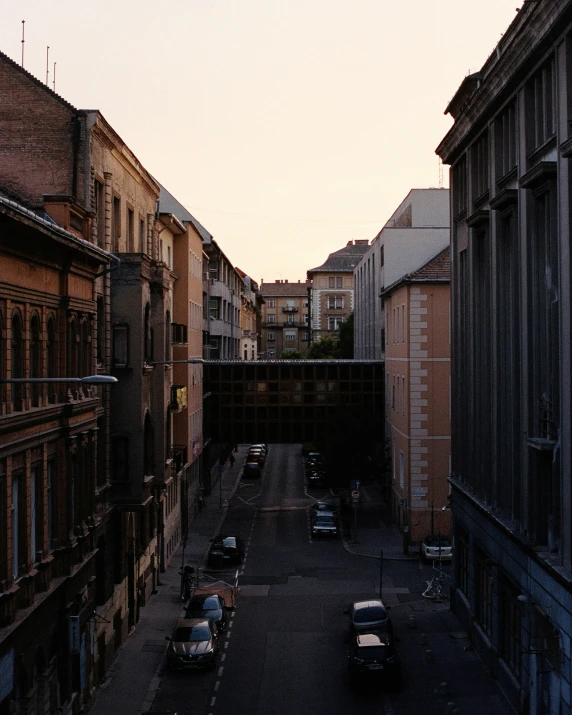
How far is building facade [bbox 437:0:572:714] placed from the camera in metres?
21.6

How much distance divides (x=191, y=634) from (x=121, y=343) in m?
10.0

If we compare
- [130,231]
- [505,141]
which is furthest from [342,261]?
[505,141]

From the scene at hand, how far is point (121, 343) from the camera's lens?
3450 cm

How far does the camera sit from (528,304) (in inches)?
998

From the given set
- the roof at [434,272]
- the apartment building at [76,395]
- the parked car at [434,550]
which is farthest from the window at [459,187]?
the parked car at [434,550]

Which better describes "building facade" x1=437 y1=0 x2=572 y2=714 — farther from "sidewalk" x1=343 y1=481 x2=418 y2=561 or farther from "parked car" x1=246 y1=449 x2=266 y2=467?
"parked car" x1=246 y1=449 x2=266 y2=467

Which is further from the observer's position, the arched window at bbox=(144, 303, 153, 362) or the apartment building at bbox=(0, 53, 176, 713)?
the arched window at bbox=(144, 303, 153, 362)

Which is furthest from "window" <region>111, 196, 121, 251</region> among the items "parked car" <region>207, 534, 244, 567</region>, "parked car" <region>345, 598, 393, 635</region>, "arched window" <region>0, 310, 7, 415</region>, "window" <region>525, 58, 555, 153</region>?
"parked car" <region>207, 534, 244, 567</region>

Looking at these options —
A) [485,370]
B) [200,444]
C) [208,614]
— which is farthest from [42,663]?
[200,444]

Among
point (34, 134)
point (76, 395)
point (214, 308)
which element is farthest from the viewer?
point (214, 308)

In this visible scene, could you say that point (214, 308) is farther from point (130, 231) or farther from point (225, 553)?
point (130, 231)

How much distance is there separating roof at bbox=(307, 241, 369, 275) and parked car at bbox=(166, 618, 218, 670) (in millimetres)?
133855

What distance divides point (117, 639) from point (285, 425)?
38.6 m

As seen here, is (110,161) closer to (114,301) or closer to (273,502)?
(114,301)
